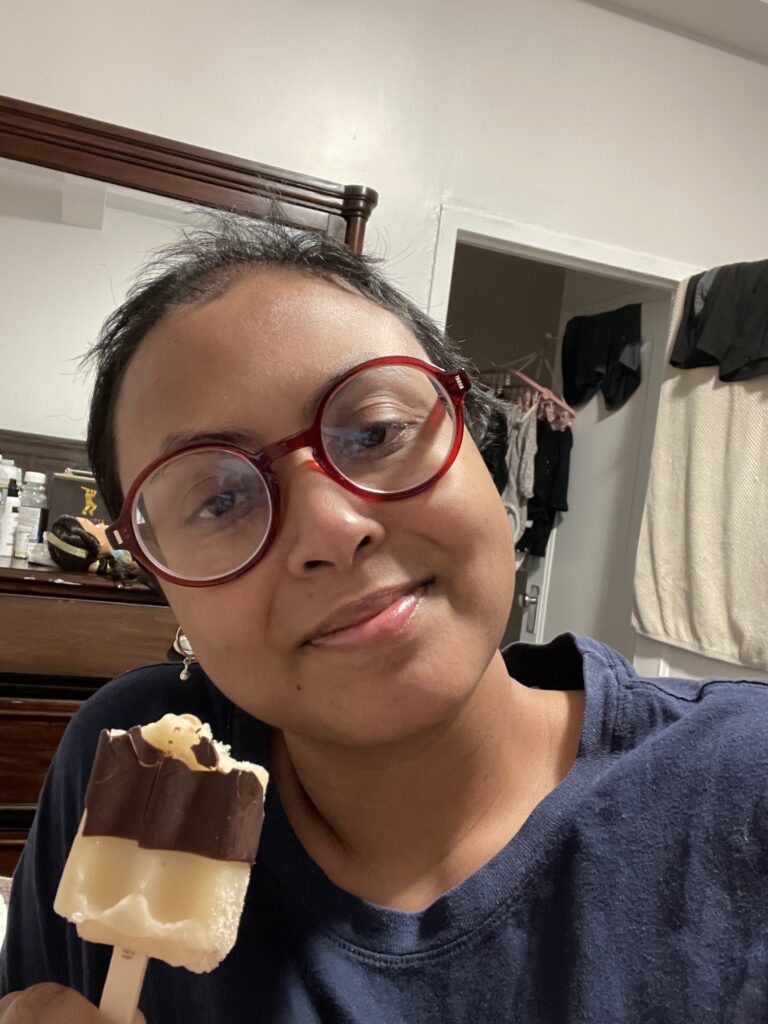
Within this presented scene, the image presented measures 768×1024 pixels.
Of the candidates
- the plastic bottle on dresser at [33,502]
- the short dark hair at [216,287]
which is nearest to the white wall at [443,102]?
the plastic bottle on dresser at [33,502]

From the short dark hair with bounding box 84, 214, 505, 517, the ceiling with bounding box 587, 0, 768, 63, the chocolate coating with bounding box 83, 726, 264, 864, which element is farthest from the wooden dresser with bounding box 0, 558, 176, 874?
Answer: the ceiling with bounding box 587, 0, 768, 63

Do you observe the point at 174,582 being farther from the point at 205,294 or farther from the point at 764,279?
the point at 764,279

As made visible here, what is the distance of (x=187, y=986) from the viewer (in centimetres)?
70

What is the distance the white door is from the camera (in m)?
2.78

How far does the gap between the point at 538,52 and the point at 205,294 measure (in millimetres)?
1998

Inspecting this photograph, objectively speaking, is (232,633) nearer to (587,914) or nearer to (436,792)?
(436,792)

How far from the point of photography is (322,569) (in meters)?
0.64

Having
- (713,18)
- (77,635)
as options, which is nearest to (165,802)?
(77,635)

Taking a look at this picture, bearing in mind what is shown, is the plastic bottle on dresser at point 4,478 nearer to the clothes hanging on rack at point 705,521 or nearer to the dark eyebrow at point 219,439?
the dark eyebrow at point 219,439

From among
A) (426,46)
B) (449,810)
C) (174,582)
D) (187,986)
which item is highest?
(426,46)

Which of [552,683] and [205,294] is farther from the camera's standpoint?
[552,683]

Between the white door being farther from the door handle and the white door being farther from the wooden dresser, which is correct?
the wooden dresser

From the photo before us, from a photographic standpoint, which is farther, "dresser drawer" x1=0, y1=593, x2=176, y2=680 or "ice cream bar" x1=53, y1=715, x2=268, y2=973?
"dresser drawer" x1=0, y1=593, x2=176, y2=680

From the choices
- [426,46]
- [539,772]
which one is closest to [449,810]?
[539,772]
